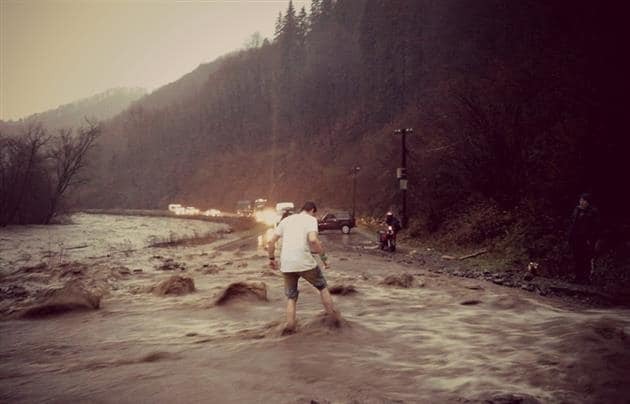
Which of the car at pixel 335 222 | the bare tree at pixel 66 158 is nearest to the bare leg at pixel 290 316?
the car at pixel 335 222

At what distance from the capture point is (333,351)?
21.7 feet

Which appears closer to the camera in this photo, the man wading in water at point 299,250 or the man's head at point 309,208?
the man wading in water at point 299,250

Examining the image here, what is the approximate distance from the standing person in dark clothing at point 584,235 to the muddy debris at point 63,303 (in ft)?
38.8

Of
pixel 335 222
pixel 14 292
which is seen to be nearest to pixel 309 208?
pixel 14 292

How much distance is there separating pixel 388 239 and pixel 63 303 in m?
14.4

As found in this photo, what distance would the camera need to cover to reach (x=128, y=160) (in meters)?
137

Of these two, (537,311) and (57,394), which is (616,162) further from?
(57,394)

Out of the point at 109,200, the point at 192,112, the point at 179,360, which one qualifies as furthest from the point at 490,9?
the point at 109,200

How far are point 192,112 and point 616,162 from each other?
131809 mm

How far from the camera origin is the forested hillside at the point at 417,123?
14.1 meters

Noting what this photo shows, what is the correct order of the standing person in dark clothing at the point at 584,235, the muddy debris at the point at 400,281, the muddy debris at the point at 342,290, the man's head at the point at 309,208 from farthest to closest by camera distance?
the muddy debris at the point at 400,281 → the muddy debris at the point at 342,290 → the standing person in dark clothing at the point at 584,235 → the man's head at the point at 309,208

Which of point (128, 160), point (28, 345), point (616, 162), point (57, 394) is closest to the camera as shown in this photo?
point (57, 394)

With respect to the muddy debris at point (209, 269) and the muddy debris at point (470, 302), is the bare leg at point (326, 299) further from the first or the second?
the muddy debris at point (209, 269)

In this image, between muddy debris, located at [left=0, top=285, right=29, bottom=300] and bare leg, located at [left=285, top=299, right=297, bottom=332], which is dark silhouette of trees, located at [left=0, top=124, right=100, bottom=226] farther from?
bare leg, located at [left=285, top=299, right=297, bottom=332]
